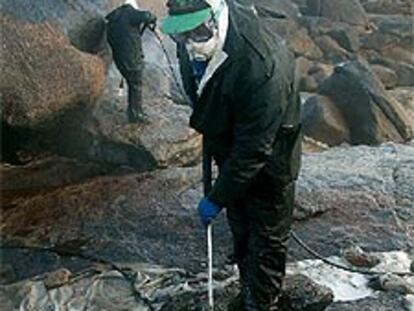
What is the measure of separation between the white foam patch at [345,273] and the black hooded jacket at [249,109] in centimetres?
137

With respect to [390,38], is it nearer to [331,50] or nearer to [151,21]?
[331,50]

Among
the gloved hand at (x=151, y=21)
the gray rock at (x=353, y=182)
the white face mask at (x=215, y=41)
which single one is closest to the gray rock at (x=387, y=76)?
the gray rock at (x=353, y=182)

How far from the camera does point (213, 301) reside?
4.84 metres

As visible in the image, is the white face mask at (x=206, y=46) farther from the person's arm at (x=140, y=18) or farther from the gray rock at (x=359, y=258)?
the person's arm at (x=140, y=18)

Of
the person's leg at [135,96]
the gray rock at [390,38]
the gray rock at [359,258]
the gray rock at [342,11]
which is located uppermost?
the person's leg at [135,96]

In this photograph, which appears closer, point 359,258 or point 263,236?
point 263,236

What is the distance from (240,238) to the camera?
182 inches

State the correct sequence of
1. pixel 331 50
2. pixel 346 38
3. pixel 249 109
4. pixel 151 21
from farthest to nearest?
pixel 346 38, pixel 331 50, pixel 151 21, pixel 249 109

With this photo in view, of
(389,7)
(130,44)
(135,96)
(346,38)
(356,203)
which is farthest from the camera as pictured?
(389,7)

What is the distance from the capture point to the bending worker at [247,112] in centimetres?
374

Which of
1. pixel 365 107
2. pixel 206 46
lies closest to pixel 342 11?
pixel 365 107

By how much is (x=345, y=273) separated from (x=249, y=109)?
2175 millimetres

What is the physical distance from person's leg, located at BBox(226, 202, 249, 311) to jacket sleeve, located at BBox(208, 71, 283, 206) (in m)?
0.55

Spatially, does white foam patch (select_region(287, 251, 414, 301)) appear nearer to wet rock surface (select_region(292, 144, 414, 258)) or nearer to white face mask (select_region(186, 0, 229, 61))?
wet rock surface (select_region(292, 144, 414, 258))
